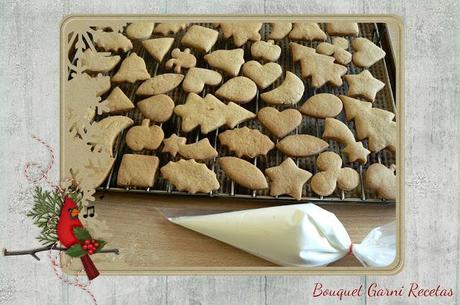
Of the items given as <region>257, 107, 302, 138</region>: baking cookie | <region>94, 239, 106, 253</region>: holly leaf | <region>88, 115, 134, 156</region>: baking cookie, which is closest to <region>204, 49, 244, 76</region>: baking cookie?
<region>257, 107, 302, 138</region>: baking cookie

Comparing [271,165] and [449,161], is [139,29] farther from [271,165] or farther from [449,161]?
[449,161]

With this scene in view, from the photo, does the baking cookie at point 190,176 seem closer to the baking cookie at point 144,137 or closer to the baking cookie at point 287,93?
the baking cookie at point 144,137

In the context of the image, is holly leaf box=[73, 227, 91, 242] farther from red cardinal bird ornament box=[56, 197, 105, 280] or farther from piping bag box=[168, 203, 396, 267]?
Answer: piping bag box=[168, 203, 396, 267]

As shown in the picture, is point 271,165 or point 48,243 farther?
point 271,165

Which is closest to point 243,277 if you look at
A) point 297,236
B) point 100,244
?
point 297,236

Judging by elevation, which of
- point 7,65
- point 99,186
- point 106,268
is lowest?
point 106,268

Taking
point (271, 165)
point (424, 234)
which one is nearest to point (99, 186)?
point (271, 165)

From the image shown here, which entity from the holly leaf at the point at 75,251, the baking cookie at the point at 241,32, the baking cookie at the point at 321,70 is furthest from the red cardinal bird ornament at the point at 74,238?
the baking cookie at the point at 321,70
